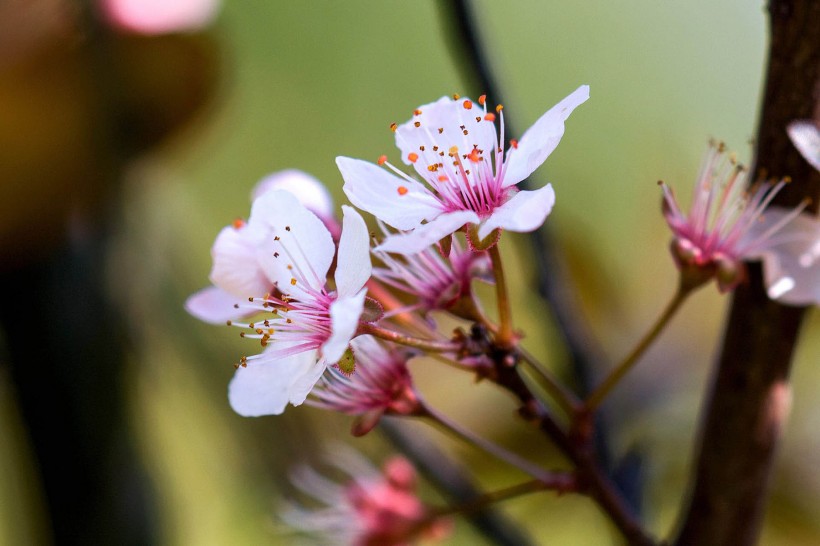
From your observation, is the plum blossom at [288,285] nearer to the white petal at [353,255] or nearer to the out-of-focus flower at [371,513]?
the white petal at [353,255]

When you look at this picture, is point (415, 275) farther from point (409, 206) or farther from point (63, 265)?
point (63, 265)

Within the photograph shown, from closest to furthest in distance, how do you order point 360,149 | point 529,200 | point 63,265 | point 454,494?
point 529,200 < point 454,494 < point 63,265 < point 360,149

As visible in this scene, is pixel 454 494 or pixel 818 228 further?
pixel 454 494

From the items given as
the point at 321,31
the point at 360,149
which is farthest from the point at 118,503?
the point at 321,31

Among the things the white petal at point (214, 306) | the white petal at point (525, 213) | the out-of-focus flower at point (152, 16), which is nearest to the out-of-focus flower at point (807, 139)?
the white petal at point (525, 213)

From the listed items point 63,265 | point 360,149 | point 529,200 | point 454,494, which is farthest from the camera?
point 360,149

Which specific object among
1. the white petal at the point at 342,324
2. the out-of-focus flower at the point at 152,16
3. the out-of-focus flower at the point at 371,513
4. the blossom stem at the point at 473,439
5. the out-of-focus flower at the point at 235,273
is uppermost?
the out-of-focus flower at the point at 152,16

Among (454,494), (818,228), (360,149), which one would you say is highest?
(360,149)
